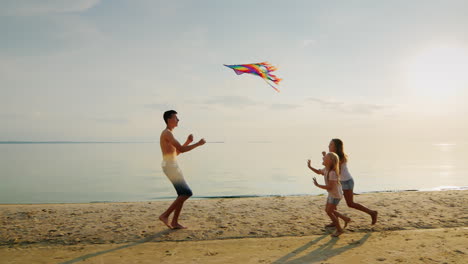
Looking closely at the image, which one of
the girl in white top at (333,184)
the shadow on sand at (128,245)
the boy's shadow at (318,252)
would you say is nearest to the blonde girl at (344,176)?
the girl in white top at (333,184)

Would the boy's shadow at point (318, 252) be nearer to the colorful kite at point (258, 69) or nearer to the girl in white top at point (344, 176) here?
the girl in white top at point (344, 176)

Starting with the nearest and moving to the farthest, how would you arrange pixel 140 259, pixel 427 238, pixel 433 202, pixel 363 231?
1. pixel 140 259
2. pixel 427 238
3. pixel 363 231
4. pixel 433 202

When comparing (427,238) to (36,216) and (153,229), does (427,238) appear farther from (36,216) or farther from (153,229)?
(36,216)

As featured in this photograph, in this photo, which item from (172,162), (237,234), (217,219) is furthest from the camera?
(217,219)

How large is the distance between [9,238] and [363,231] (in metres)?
6.71

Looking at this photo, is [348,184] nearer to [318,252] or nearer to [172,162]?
[318,252]

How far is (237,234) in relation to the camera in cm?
602

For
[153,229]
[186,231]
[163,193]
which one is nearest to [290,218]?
[186,231]

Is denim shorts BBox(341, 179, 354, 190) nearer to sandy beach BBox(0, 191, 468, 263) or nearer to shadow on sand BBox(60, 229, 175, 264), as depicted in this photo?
sandy beach BBox(0, 191, 468, 263)

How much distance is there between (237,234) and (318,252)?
5.47 feet

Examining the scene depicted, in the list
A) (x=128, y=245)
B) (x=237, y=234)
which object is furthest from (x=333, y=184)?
(x=128, y=245)

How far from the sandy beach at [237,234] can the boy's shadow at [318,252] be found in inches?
0.6

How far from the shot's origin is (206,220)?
7.04m

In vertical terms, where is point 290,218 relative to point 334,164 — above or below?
below
